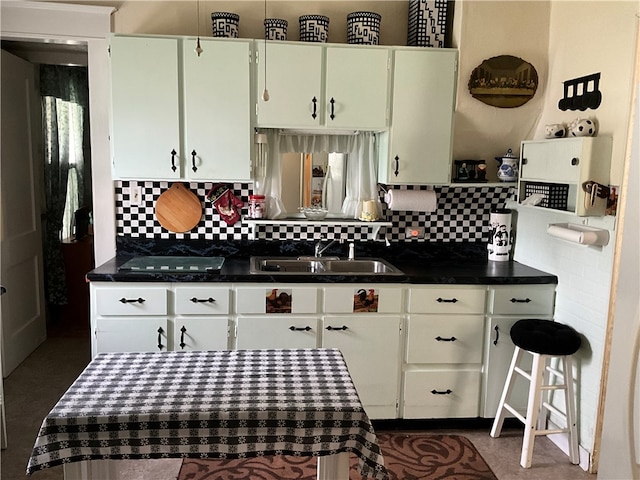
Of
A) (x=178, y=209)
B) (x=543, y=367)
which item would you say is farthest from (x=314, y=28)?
(x=543, y=367)

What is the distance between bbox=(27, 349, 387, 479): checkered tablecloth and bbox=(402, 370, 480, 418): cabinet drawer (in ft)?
4.53

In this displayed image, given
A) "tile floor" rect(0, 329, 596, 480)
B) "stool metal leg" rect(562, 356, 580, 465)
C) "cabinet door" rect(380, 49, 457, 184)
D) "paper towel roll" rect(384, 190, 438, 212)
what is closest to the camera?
"tile floor" rect(0, 329, 596, 480)

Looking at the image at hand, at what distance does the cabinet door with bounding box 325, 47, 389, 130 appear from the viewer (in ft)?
10.2

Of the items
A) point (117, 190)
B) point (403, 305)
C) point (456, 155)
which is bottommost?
point (403, 305)

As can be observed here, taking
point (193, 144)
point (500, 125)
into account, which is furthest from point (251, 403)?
point (500, 125)

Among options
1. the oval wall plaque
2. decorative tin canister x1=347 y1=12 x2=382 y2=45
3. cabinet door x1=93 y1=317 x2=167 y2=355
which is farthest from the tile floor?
decorative tin canister x1=347 y1=12 x2=382 y2=45

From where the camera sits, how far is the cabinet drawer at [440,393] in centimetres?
311

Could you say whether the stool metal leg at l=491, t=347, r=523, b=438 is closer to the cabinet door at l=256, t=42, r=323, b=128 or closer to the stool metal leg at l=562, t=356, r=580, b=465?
the stool metal leg at l=562, t=356, r=580, b=465

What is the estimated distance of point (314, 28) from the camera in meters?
3.20

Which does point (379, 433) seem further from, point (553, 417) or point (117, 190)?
point (117, 190)

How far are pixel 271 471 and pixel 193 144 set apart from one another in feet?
5.77

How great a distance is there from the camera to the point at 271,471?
2705mm

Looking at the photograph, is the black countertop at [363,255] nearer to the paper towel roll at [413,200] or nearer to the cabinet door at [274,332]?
the cabinet door at [274,332]

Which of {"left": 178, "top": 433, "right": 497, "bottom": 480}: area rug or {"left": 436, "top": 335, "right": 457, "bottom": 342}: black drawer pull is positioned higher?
{"left": 436, "top": 335, "right": 457, "bottom": 342}: black drawer pull
